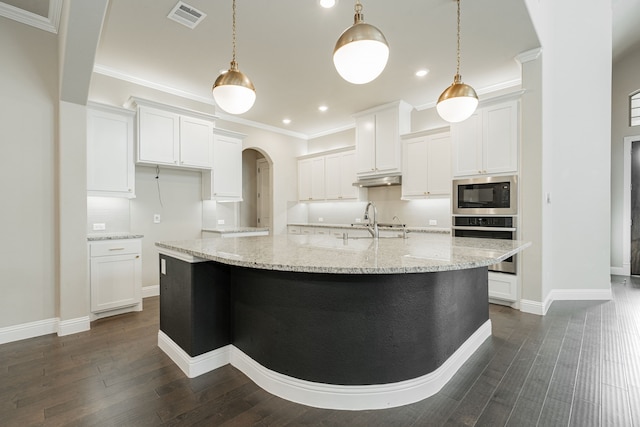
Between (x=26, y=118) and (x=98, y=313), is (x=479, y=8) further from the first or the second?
(x=98, y=313)

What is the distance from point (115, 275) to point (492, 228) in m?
4.54

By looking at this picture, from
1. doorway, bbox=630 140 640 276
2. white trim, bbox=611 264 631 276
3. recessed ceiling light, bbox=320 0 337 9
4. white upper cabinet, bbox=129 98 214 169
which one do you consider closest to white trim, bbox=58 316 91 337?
white upper cabinet, bbox=129 98 214 169

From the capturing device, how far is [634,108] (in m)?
5.33

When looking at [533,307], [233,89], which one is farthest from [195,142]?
[533,307]

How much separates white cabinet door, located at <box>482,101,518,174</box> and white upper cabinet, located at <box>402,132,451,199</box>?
2.05 feet

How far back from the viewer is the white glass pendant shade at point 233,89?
2.17 metres

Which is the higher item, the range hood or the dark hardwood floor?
the range hood

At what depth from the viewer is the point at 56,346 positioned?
268 cm

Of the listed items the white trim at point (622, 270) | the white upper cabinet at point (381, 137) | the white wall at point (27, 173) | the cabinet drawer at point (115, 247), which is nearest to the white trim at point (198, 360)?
the cabinet drawer at point (115, 247)

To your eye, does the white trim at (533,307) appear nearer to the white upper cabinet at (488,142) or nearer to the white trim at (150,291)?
the white upper cabinet at (488,142)

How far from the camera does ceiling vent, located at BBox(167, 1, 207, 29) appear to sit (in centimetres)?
267

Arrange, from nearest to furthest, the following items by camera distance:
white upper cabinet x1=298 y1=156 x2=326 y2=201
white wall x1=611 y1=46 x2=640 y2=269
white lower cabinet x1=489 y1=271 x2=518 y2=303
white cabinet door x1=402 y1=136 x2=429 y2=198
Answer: white lower cabinet x1=489 y1=271 x2=518 y2=303
white cabinet door x1=402 y1=136 x2=429 y2=198
white wall x1=611 y1=46 x2=640 y2=269
white upper cabinet x1=298 y1=156 x2=326 y2=201

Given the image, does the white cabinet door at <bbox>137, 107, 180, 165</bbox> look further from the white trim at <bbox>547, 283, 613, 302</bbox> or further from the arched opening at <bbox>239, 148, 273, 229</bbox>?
the white trim at <bbox>547, 283, 613, 302</bbox>

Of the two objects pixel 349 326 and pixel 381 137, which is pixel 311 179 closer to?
pixel 381 137
